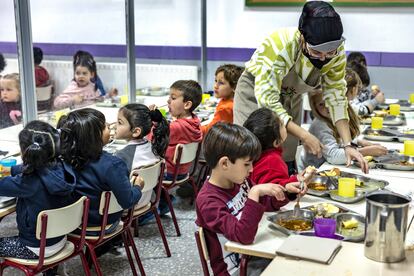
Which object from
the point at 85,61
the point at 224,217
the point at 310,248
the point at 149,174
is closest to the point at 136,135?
the point at 149,174

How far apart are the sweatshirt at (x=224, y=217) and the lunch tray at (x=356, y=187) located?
46 centimetres

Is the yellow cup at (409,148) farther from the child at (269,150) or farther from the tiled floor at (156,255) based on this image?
the tiled floor at (156,255)

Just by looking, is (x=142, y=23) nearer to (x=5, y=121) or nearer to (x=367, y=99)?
(x=5, y=121)

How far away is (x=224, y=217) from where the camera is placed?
2.07m

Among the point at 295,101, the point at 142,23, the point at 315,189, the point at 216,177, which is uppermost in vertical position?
the point at 142,23

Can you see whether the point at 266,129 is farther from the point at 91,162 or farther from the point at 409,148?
the point at 409,148

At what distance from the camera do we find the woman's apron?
2.99 m

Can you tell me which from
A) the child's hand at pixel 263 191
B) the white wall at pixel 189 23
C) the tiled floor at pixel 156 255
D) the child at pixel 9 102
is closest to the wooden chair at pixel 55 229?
the tiled floor at pixel 156 255

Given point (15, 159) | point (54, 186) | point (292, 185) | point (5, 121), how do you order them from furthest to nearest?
point (5, 121) < point (15, 159) < point (54, 186) < point (292, 185)

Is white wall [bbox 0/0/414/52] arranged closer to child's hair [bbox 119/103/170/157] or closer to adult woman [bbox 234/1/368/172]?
child's hair [bbox 119/103/170/157]

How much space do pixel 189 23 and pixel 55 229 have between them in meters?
4.71

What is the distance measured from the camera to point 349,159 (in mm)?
3016

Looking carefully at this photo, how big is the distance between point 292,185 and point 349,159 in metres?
0.75

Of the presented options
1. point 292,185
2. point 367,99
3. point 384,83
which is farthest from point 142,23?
point 292,185
